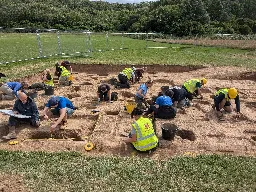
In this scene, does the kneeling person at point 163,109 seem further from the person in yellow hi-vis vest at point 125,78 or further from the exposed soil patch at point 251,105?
the person in yellow hi-vis vest at point 125,78

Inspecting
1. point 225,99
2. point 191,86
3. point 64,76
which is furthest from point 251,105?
point 64,76

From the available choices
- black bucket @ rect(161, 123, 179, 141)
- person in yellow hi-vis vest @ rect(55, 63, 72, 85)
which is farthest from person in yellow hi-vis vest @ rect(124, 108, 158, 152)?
person in yellow hi-vis vest @ rect(55, 63, 72, 85)

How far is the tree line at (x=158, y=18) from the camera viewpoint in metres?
39.2

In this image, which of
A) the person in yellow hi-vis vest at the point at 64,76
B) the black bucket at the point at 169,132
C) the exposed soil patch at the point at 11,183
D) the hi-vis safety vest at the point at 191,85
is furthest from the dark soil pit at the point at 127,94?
the exposed soil patch at the point at 11,183

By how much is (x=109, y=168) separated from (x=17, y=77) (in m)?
9.59

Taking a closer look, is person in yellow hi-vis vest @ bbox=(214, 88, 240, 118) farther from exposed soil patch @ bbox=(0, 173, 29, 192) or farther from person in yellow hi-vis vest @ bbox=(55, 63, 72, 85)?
person in yellow hi-vis vest @ bbox=(55, 63, 72, 85)

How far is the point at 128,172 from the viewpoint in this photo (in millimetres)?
6836

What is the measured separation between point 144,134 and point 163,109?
2.20m

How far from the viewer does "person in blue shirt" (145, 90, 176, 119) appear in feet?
31.0

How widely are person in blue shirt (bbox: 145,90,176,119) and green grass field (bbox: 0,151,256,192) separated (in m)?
2.40

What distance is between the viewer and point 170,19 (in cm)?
4053

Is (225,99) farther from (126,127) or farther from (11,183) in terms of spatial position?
(11,183)

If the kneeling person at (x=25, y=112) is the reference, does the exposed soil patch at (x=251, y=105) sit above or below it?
below

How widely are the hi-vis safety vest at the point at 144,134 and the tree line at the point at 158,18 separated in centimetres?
3066
